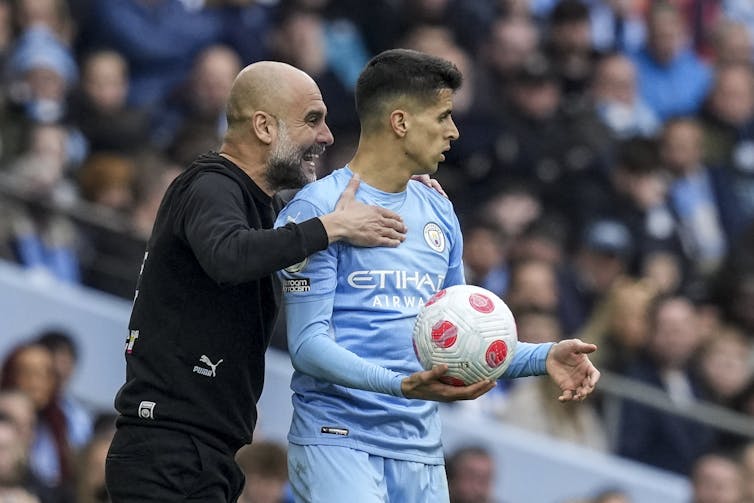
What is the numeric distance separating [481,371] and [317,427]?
23.5 inches

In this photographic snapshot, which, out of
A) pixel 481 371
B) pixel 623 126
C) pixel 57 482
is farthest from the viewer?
pixel 623 126

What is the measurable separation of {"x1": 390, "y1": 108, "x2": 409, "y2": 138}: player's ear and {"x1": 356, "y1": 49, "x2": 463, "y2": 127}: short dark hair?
5cm

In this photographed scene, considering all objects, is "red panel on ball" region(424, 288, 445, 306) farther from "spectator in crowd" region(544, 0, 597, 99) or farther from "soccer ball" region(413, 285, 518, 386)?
"spectator in crowd" region(544, 0, 597, 99)

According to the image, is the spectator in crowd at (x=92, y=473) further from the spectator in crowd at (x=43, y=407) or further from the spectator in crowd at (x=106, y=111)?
the spectator in crowd at (x=106, y=111)

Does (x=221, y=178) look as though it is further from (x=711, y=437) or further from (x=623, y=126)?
(x=623, y=126)

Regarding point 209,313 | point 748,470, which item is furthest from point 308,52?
point 209,313

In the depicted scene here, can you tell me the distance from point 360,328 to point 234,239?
539 millimetres

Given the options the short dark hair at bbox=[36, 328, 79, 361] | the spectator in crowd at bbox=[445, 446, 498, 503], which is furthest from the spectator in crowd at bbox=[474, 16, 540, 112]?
the short dark hair at bbox=[36, 328, 79, 361]

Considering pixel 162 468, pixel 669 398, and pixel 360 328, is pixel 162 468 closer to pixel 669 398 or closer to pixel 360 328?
pixel 360 328

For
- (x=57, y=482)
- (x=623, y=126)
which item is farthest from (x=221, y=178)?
(x=623, y=126)

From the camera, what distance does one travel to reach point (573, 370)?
5.28 metres

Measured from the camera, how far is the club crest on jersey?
553cm

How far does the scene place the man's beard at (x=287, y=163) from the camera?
5574 millimetres

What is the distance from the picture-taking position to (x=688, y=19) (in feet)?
50.6
